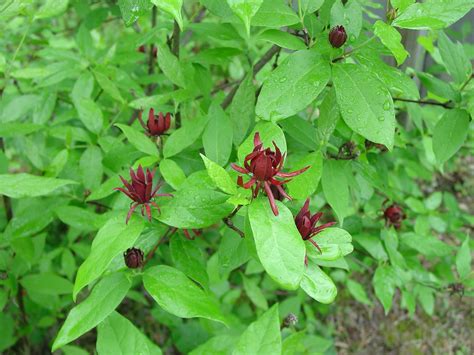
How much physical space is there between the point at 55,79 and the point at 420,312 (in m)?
2.70

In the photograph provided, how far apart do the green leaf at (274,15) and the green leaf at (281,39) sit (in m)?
0.05

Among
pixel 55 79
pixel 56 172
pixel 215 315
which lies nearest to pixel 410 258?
pixel 215 315

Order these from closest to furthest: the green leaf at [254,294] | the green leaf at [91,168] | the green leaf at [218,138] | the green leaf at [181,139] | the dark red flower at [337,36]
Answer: the dark red flower at [337,36]
the green leaf at [218,138]
the green leaf at [181,139]
the green leaf at [91,168]
the green leaf at [254,294]

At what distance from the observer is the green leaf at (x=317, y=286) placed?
94cm

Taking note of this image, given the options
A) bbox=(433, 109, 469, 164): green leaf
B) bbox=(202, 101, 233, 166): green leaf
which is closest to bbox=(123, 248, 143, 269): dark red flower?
bbox=(202, 101, 233, 166): green leaf

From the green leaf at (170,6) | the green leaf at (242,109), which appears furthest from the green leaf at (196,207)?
the green leaf at (170,6)

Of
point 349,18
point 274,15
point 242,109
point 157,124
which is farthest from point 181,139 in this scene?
point 349,18

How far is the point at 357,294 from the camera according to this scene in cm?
258

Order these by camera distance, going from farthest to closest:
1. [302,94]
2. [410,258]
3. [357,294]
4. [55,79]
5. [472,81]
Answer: [357,294] → [410,258] → [55,79] → [472,81] → [302,94]

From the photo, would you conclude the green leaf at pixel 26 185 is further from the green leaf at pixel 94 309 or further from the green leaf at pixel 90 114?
the green leaf at pixel 90 114

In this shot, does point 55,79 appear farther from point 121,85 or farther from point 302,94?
point 302,94

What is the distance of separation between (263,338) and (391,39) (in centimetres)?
70

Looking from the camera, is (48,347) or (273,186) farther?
(48,347)

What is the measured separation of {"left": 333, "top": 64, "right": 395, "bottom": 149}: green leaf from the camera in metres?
1.05
